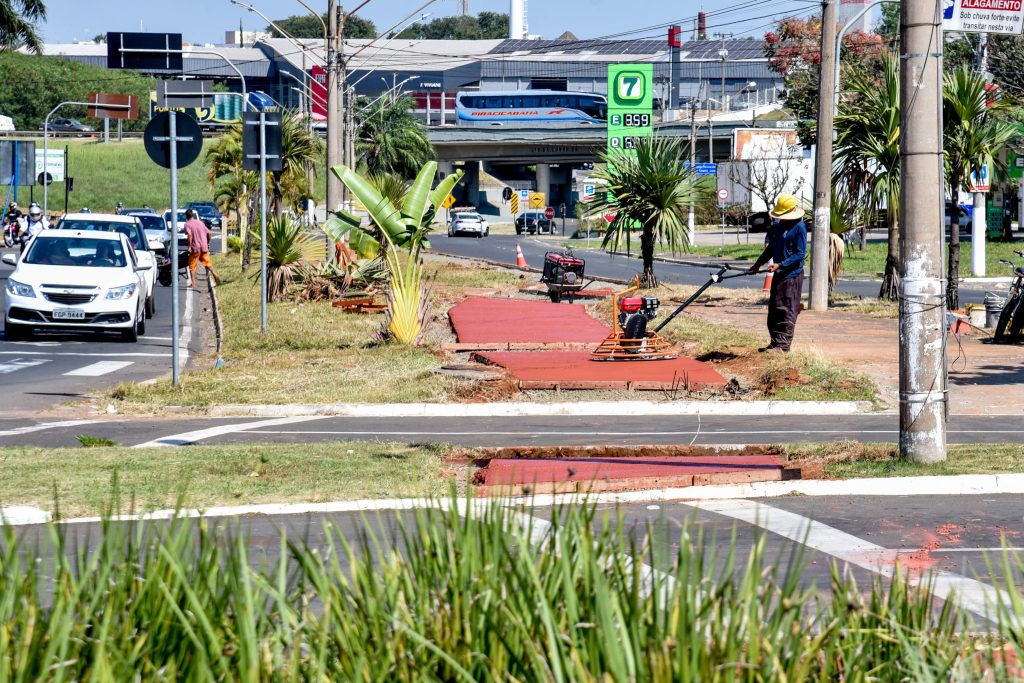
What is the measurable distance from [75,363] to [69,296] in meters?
2.61

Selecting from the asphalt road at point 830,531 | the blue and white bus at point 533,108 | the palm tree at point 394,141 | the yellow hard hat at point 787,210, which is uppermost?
the blue and white bus at point 533,108

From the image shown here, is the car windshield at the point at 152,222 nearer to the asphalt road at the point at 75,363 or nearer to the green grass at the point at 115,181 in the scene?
the asphalt road at the point at 75,363

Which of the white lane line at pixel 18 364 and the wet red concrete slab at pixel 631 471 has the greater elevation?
the white lane line at pixel 18 364

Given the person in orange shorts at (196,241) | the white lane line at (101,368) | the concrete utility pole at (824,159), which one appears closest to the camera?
the white lane line at (101,368)

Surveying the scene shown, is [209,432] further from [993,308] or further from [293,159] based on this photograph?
[293,159]

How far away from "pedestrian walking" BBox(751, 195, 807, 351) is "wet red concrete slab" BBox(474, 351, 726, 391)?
3.36 ft

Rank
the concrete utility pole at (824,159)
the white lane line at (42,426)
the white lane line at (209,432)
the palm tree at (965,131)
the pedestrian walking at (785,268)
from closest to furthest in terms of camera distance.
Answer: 1. the white lane line at (209,432)
2. the white lane line at (42,426)
3. the pedestrian walking at (785,268)
4. the palm tree at (965,131)
5. the concrete utility pole at (824,159)

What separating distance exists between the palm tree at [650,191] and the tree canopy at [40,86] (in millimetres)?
113865

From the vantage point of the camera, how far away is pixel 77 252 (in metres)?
22.5

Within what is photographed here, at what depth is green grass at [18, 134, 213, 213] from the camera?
99.1 meters

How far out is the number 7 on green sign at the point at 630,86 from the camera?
38594mm

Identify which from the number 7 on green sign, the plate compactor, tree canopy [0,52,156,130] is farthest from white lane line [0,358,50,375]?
tree canopy [0,52,156,130]

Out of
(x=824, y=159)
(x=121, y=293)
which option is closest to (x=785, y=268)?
(x=824, y=159)

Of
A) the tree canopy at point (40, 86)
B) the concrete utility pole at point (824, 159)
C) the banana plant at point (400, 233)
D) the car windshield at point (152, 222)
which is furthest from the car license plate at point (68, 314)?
the tree canopy at point (40, 86)
